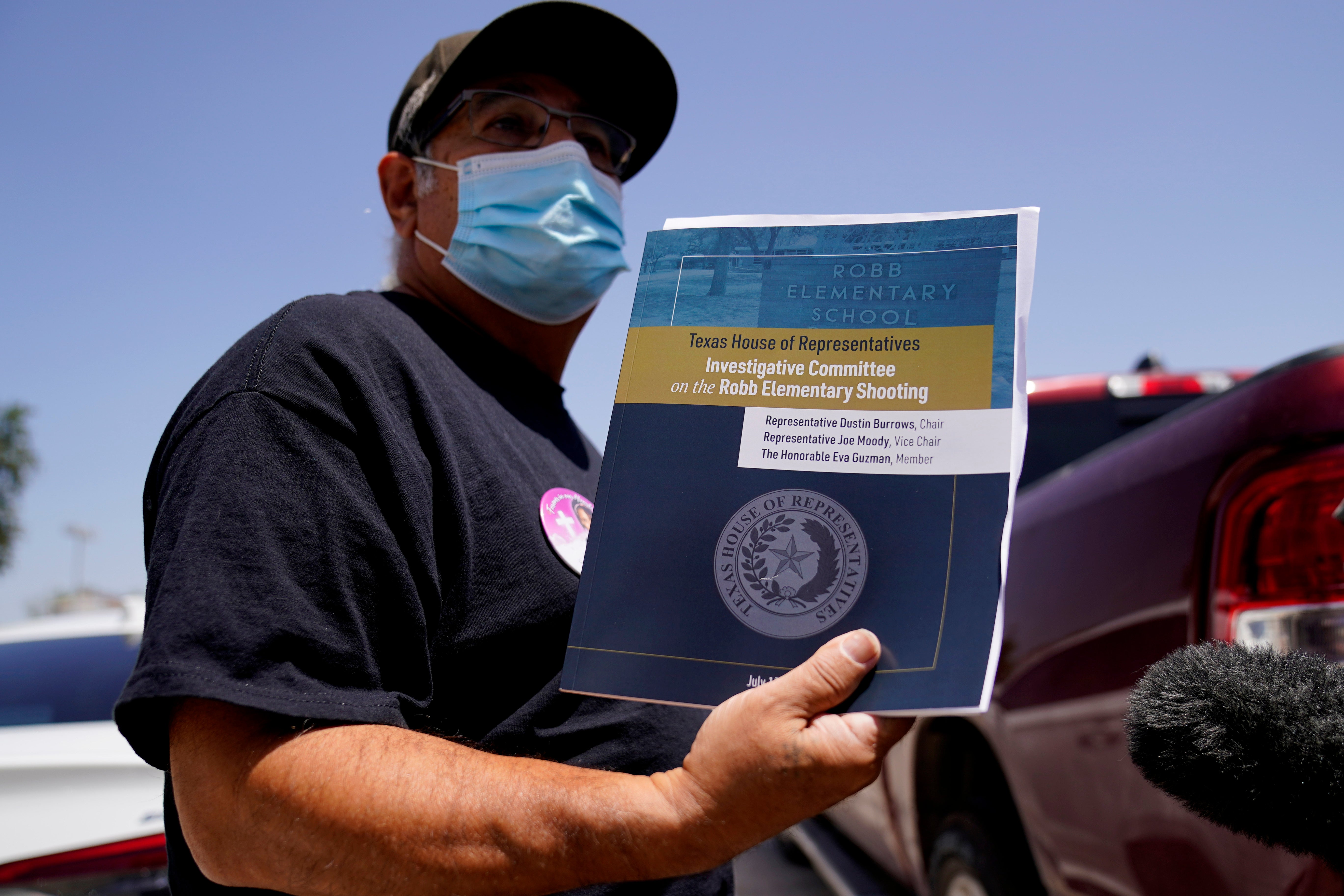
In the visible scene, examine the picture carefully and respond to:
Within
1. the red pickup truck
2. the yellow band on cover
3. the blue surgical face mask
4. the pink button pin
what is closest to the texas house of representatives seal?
the yellow band on cover

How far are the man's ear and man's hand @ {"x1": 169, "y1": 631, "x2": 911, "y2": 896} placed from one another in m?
1.27

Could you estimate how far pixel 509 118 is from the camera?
192cm

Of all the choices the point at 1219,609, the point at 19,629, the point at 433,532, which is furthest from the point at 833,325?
the point at 19,629

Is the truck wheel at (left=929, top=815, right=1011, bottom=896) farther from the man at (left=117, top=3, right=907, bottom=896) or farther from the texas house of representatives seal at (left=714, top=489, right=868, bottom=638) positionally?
the texas house of representatives seal at (left=714, top=489, right=868, bottom=638)

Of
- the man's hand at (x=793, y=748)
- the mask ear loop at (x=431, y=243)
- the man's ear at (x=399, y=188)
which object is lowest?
the man's hand at (x=793, y=748)

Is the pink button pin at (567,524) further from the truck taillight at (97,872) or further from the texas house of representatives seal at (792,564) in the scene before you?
the truck taillight at (97,872)

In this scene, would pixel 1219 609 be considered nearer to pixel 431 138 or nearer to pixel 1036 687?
pixel 1036 687

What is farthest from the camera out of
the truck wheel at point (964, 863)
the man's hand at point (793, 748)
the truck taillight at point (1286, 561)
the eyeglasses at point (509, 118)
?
the truck wheel at point (964, 863)

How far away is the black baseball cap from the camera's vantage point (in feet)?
6.07

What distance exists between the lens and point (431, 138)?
6.31 feet

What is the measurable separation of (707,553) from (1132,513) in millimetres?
1289

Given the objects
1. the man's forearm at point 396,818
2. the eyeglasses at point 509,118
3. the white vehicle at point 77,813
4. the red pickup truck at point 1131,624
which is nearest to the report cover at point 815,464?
the man's forearm at point 396,818

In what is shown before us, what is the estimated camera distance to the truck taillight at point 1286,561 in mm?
1472

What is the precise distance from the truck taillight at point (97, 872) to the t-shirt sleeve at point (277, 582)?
5.77ft
